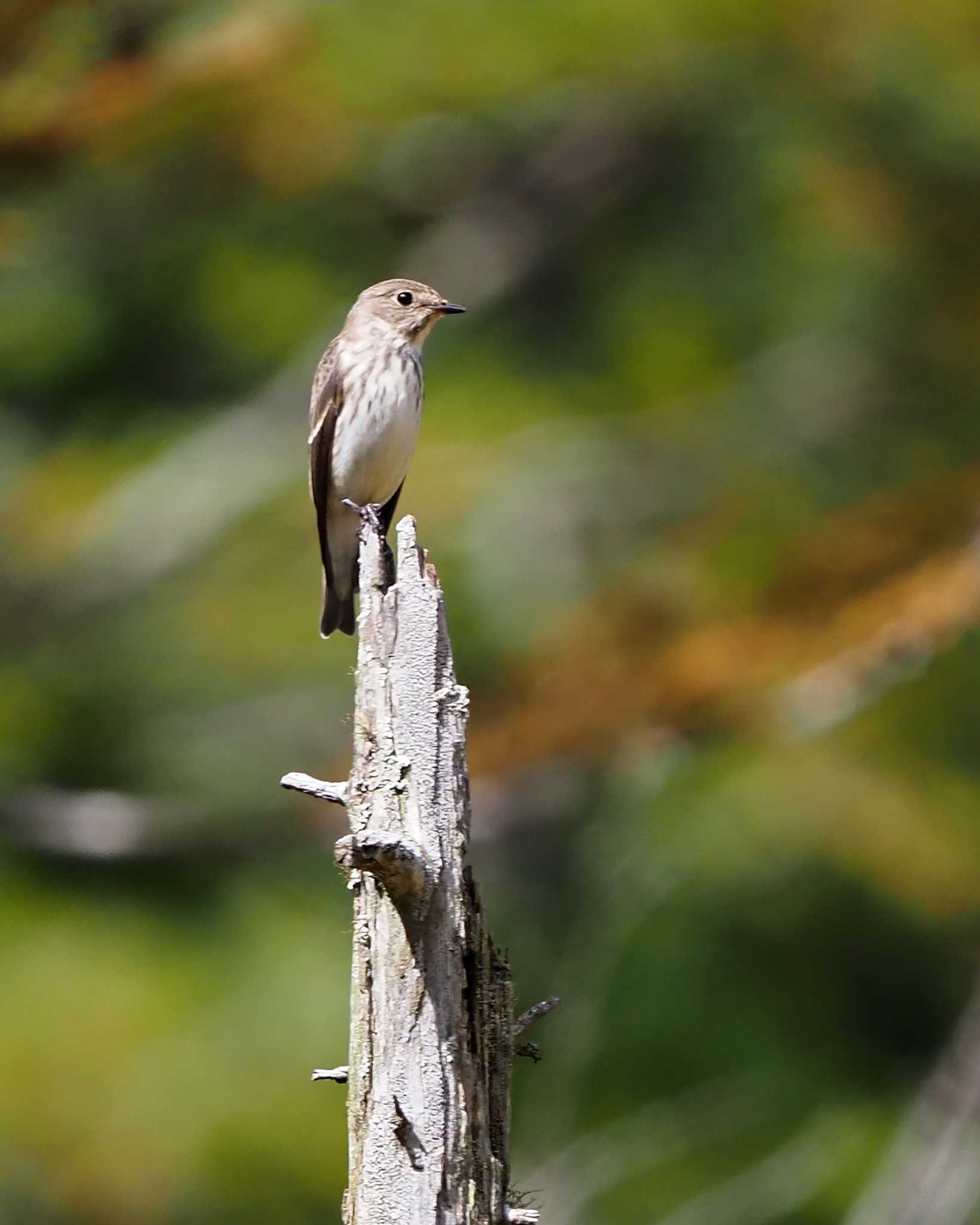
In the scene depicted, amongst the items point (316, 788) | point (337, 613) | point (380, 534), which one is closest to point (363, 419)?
point (337, 613)

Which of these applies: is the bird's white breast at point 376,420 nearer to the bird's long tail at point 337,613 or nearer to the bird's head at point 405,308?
the bird's head at point 405,308

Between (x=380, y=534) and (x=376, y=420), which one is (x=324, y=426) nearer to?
(x=376, y=420)

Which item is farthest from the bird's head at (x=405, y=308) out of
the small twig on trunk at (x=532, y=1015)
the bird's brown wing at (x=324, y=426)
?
the small twig on trunk at (x=532, y=1015)

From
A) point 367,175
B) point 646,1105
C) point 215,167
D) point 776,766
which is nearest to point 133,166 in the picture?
point 215,167

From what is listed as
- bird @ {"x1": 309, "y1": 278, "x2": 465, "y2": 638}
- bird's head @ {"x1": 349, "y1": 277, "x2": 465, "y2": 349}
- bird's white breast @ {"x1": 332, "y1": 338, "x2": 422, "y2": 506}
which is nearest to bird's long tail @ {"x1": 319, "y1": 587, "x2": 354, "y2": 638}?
bird @ {"x1": 309, "y1": 278, "x2": 465, "y2": 638}

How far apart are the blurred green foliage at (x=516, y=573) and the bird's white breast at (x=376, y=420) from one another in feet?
2.50

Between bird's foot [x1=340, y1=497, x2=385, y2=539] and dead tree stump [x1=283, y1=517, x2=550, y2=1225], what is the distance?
0.90 meters

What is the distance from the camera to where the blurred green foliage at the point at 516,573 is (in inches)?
239

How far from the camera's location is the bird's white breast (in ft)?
18.0

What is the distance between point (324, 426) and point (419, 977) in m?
3.16

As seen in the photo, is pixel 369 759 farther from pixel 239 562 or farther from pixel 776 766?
pixel 239 562

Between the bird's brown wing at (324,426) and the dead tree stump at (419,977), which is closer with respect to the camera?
the dead tree stump at (419,977)

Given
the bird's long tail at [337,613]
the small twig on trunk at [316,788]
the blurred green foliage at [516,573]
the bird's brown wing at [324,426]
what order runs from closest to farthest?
the small twig on trunk at [316,788] < the bird's brown wing at [324,426] < the bird's long tail at [337,613] < the blurred green foliage at [516,573]

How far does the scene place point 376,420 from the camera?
5477 mm
